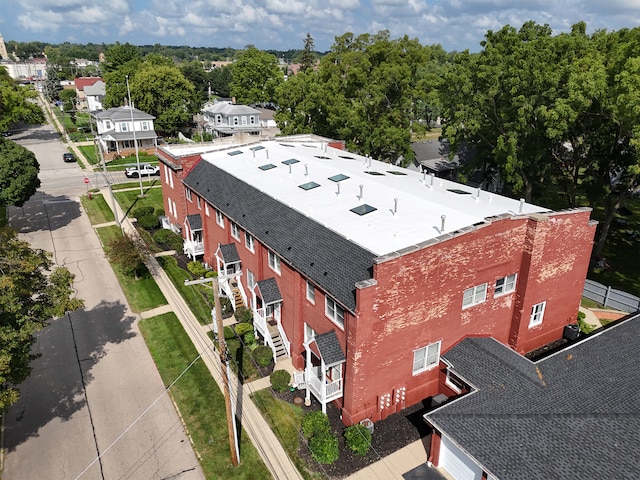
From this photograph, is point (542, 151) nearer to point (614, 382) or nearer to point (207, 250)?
point (614, 382)

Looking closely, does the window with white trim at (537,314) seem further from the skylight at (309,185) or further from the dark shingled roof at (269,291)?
the skylight at (309,185)

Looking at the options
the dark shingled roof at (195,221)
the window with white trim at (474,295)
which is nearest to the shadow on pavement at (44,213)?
the dark shingled roof at (195,221)

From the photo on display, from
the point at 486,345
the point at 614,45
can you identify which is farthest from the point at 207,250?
the point at 614,45

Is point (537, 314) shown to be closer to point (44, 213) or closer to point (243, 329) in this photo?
point (243, 329)

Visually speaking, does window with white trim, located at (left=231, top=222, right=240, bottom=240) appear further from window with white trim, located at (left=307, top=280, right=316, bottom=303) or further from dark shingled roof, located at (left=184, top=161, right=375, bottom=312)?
window with white trim, located at (left=307, top=280, right=316, bottom=303)

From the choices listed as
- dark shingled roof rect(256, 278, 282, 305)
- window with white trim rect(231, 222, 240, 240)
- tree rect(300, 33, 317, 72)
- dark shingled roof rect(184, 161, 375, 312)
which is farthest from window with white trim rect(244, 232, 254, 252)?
tree rect(300, 33, 317, 72)

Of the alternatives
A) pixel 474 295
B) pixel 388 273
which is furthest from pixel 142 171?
pixel 474 295
